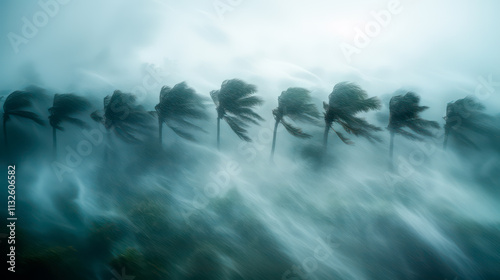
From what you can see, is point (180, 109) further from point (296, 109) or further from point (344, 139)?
point (344, 139)

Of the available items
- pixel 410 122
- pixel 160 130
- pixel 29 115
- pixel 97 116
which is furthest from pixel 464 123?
pixel 29 115

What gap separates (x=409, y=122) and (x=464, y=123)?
141cm

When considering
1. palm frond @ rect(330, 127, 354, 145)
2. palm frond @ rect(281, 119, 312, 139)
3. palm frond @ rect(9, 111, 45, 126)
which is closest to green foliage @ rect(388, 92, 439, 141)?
palm frond @ rect(330, 127, 354, 145)

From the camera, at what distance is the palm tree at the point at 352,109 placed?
18.6ft

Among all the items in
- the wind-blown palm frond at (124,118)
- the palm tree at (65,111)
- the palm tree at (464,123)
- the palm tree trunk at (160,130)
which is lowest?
the palm tree at (464,123)

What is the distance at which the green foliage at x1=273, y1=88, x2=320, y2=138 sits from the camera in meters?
5.77

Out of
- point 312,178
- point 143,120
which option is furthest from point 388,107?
point 143,120

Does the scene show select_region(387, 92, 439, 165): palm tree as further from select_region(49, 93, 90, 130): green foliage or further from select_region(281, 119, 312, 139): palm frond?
select_region(49, 93, 90, 130): green foliage

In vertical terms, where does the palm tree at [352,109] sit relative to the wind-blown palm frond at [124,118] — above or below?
below

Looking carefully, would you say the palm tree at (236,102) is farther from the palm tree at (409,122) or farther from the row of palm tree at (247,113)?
the palm tree at (409,122)

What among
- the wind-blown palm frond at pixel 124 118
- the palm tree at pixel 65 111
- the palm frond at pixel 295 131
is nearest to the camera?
the palm frond at pixel 295 131

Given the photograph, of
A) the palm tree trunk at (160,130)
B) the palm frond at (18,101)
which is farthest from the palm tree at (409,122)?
the palm frond at (18,101)

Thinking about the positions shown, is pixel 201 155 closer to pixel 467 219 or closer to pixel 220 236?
pixel 220 236

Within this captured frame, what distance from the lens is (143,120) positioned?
5.98m
